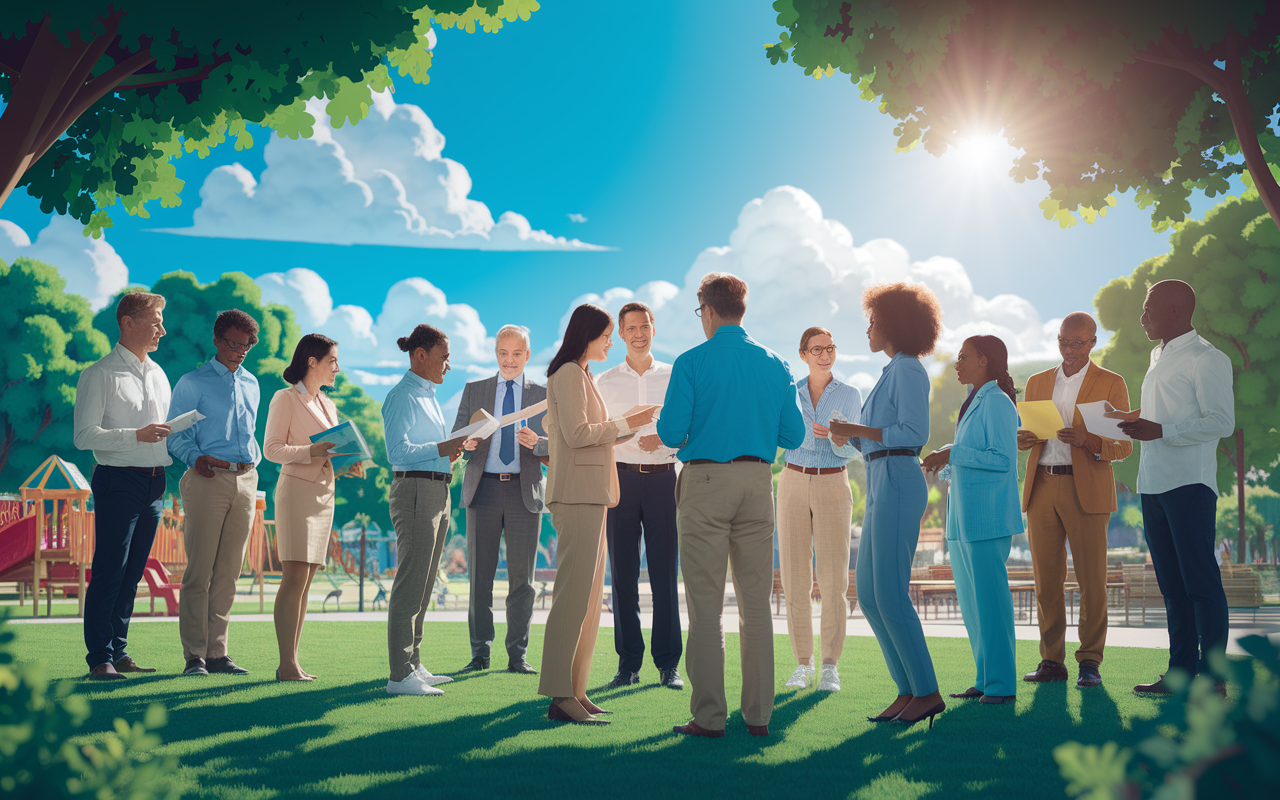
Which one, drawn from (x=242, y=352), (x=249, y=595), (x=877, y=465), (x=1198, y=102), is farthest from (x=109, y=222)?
(x=249, y=595)

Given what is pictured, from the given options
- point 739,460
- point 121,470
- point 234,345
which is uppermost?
point 234,345

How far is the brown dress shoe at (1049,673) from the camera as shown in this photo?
6.82 meters

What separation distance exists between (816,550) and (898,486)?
5.51 feet

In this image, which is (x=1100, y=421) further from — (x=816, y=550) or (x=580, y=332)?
(x=580, y=332)

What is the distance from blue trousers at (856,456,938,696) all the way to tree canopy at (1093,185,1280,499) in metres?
20.7

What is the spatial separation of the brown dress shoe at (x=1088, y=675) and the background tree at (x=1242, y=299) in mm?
18422

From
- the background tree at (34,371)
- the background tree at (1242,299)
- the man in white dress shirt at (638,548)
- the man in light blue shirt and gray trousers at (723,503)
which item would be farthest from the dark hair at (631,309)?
the background tree at (34,371)

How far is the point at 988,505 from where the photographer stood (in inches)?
227

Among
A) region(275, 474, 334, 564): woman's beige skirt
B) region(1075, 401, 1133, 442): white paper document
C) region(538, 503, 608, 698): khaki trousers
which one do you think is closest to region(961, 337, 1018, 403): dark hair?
region(1075, 401, 1133, 442): white paper document

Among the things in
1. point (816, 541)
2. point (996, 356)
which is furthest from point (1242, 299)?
point (816, 541)

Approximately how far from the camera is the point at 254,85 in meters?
5.80

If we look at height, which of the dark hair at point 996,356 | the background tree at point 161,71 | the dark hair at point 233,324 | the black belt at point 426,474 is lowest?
the black belt at point 426,474

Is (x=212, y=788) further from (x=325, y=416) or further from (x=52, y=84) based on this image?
(x=52, y=84)

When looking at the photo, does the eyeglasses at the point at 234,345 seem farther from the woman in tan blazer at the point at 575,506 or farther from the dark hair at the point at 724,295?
the dark hair at the point at 724,295
